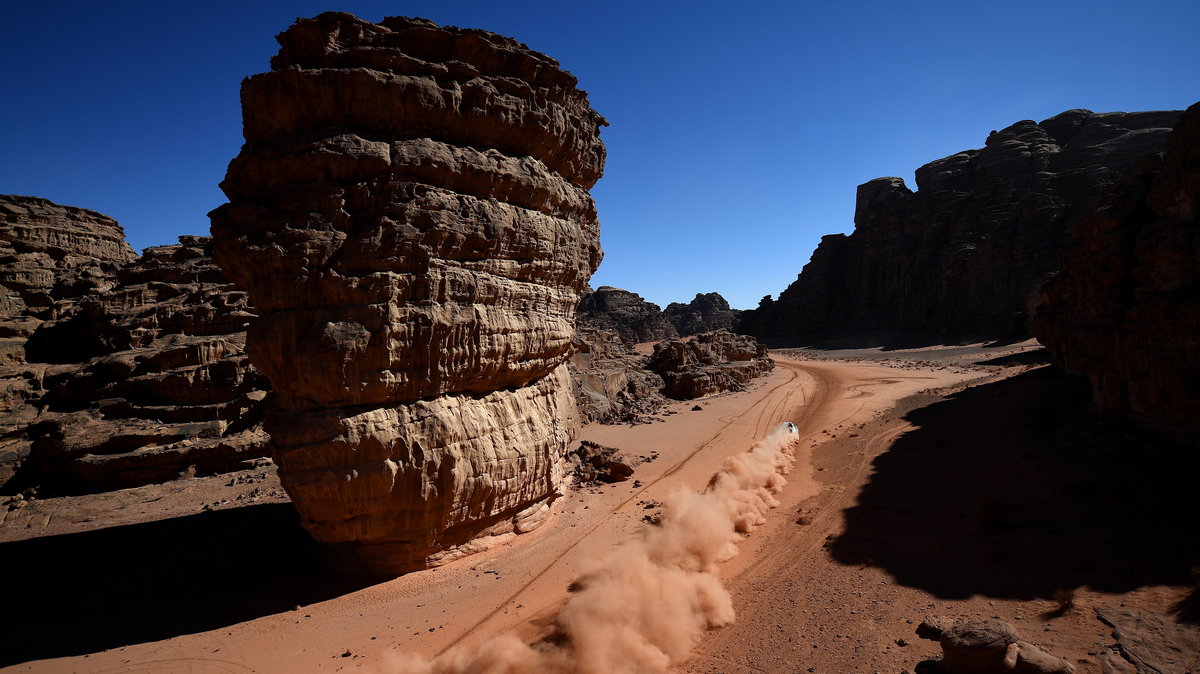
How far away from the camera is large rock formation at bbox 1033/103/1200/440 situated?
11492 millimetres

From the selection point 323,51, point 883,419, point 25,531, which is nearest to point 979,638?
point 323,51

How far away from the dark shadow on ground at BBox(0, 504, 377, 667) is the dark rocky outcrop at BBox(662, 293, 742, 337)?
98.3m

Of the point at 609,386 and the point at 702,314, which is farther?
the point at 702,314

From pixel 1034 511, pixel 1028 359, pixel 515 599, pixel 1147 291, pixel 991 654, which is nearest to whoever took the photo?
pixel 991 654

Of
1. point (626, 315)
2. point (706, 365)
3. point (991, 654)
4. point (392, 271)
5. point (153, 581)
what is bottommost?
point (153, 581)

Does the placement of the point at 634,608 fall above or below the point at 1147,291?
below

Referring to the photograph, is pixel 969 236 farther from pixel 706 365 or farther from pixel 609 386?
pixel 609 386

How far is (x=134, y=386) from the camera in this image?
2259 centimetres

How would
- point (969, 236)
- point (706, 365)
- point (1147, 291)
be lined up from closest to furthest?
point (1147, 291) → point (706, 365) → point (969, 236)

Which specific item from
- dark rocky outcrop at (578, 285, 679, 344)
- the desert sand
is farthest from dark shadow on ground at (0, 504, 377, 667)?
dark rocky outcrop at (578, 285, 679, 344)

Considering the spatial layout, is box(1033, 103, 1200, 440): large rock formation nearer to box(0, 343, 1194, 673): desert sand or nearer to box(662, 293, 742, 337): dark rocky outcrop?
box(0, 343, 1194, 673): desert sand

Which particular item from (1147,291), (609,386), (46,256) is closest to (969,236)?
(609,386)

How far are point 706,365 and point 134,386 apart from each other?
32854 millimetres

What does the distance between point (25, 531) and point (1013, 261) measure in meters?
81.7
